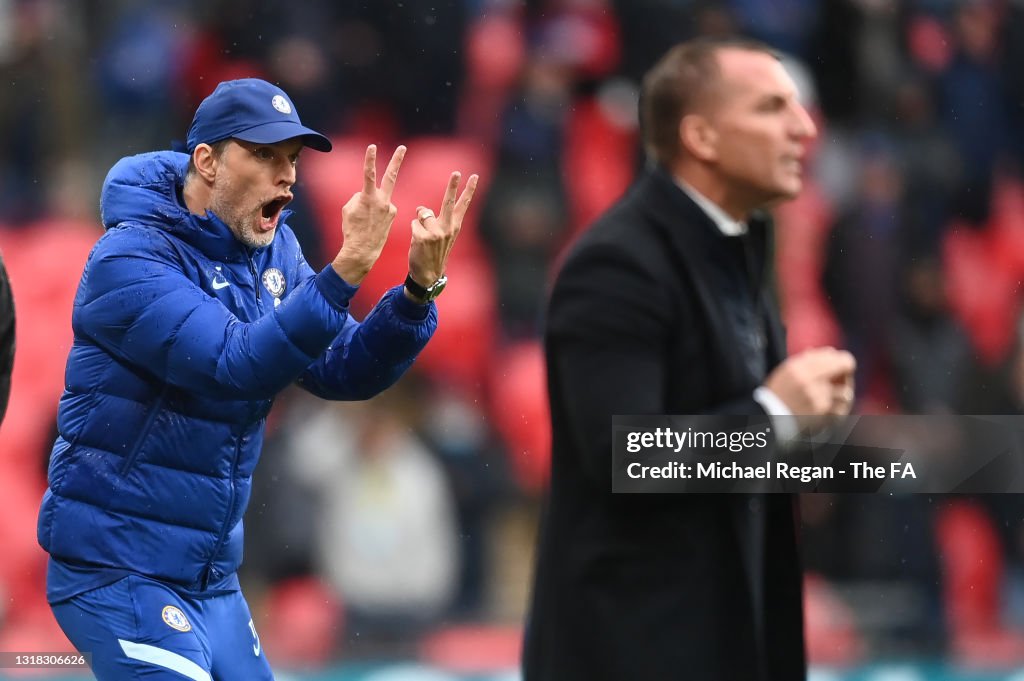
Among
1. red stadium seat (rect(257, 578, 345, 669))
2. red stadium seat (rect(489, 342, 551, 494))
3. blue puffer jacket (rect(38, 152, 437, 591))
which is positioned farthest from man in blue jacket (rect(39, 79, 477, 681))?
red stadium seat (rect(489, 342, 551, 494))

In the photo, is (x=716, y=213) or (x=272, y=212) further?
(x=272, y=212)

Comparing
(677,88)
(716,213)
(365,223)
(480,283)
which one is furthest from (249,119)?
(480,283)

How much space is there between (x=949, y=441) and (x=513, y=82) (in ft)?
11.6

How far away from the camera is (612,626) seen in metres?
Result: 2.88

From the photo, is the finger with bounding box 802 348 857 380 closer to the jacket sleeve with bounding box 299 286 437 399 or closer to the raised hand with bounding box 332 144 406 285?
the raised hand with bounding box 332 144 406 285

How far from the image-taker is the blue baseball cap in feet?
11.1

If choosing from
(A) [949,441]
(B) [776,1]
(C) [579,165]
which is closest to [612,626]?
(A) [949,441]

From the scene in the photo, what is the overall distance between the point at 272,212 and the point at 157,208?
0.25m

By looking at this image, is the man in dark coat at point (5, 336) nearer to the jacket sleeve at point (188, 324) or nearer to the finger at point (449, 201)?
the jacket sleeve at point (188, 324)

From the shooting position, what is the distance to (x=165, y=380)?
331cm

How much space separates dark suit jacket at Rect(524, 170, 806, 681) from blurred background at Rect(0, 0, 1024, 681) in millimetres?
3536

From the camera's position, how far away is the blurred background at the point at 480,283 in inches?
259

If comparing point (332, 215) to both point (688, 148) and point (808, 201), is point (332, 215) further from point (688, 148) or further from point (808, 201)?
point (688, 148)
